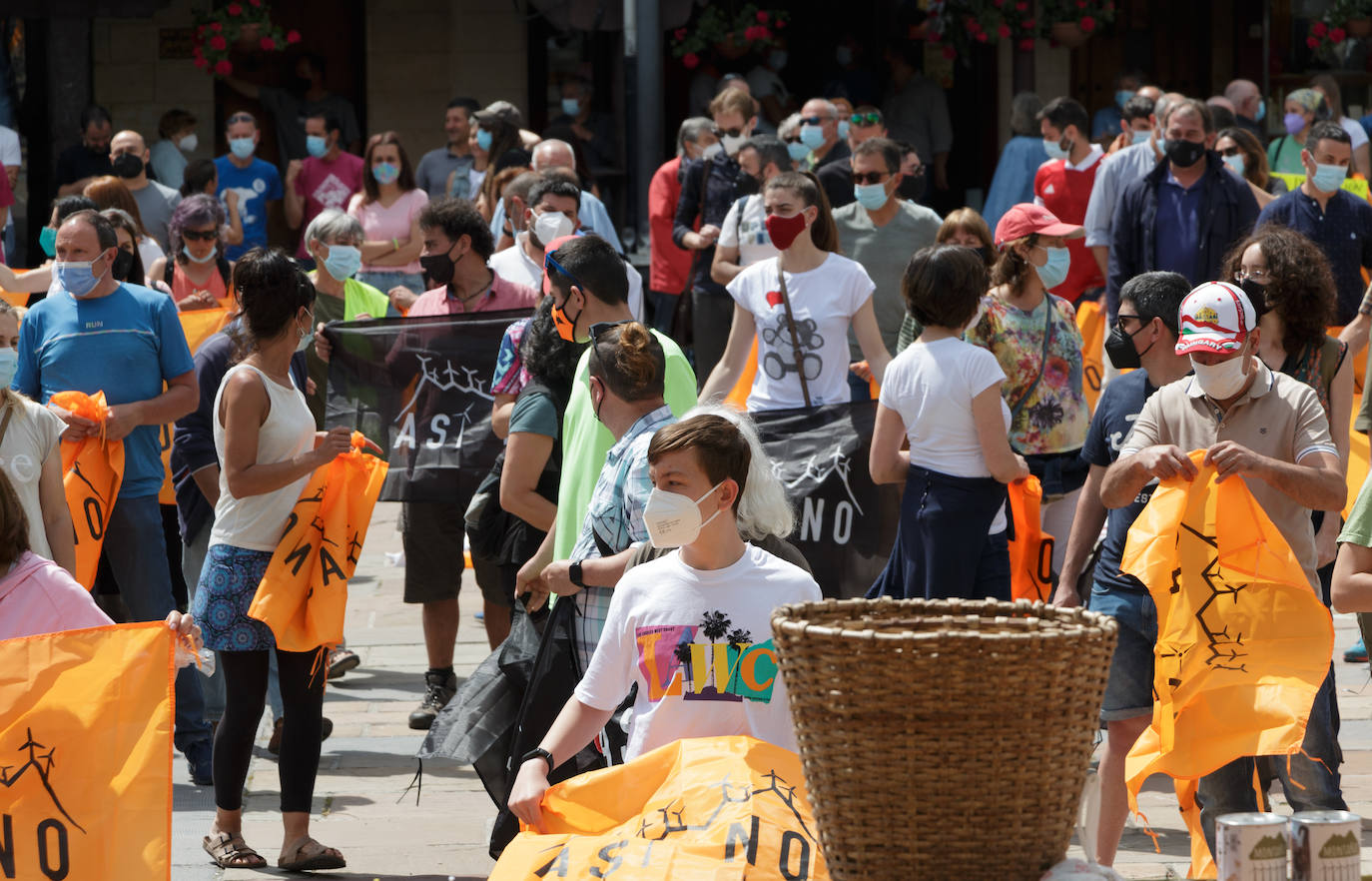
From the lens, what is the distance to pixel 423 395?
7.29 meters

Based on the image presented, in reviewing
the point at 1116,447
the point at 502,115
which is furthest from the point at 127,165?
the point at 1116,447

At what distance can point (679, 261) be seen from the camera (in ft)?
37.9

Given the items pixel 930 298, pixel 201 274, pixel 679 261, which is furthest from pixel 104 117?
pixel 930 298

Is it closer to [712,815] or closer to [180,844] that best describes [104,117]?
[180,844]

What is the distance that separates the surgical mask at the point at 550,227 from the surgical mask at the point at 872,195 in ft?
6.04

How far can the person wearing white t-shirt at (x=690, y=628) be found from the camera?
391 centimetres

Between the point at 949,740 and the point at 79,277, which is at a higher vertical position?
the point at 79,277

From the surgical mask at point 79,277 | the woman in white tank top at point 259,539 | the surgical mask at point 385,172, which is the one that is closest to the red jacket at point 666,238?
the surgical mask at point 385,172

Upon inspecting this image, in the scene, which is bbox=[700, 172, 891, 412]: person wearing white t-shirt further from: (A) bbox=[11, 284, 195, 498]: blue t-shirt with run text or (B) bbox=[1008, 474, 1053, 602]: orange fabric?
(A) bbox=[11, 284, 195, 498]: blue t-shirt with run text

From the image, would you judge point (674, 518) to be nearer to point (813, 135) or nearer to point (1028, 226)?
point (1028, 226)

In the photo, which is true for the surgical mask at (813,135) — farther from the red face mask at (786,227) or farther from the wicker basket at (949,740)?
the wicker basket at (949,740)

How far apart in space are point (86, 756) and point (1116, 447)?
2.79m

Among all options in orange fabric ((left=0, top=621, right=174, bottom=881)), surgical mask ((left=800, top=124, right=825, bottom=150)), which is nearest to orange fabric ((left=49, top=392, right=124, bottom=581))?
orange fabric ((left=0, top=621, right=174, bottom=881))

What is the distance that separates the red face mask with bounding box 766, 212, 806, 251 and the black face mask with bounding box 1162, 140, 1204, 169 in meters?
2.79
